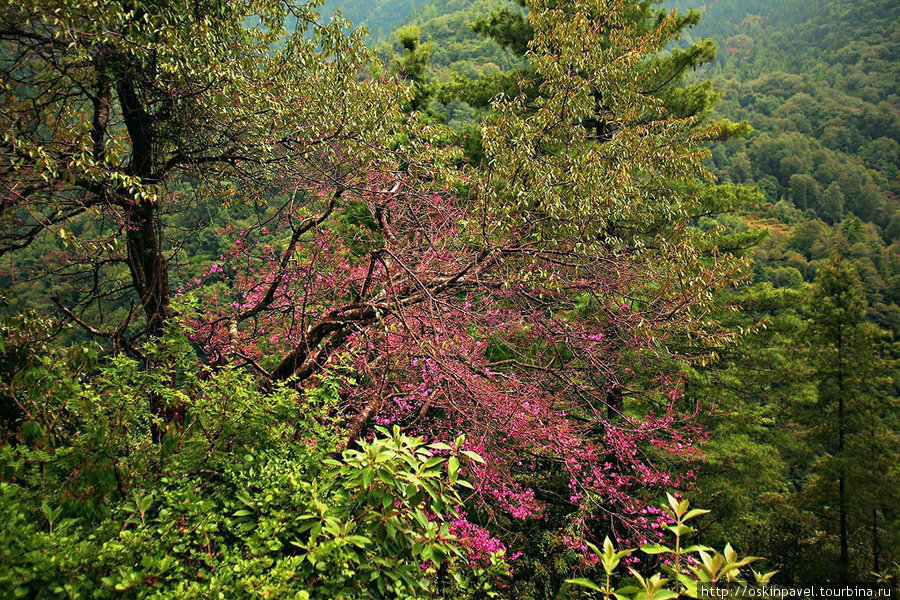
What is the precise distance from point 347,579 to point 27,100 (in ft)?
14.7

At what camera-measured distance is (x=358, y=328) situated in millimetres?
4062

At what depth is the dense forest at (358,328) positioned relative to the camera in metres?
1.72

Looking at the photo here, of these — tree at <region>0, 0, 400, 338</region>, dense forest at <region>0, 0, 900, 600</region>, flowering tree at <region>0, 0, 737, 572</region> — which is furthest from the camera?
flowering tree at <region>0, 0, 737, 572</region>

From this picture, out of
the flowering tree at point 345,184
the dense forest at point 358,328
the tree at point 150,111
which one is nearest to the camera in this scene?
the dense forest at point 358,328

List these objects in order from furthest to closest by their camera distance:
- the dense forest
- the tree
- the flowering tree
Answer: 1. the flowering tree
2. the tree
3. the dense forest

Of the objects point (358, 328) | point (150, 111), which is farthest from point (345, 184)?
point (150, 111)

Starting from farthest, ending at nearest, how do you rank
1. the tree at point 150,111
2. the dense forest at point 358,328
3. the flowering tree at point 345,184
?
the flowering tree at point 345,184
the tree at point 150,111
the dense forest at point 358,328

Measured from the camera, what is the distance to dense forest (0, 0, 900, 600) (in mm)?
1725

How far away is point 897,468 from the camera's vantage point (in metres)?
10.4

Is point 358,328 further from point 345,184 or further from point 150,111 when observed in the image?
point 150,111

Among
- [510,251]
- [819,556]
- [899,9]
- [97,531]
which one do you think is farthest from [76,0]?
[899,9]

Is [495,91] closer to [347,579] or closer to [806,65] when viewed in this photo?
[347,579]

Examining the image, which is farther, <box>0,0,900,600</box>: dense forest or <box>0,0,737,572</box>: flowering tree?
<box>0,0,737,572</box>: flowering tree

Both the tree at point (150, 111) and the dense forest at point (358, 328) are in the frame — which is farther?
the tree at point (150, 111)
